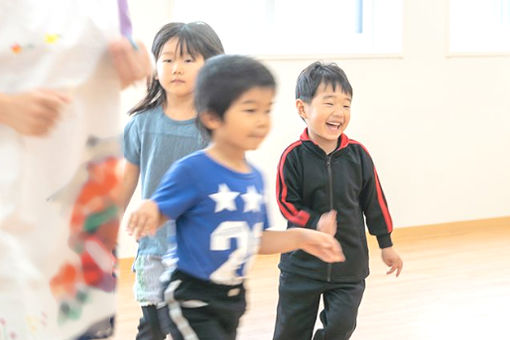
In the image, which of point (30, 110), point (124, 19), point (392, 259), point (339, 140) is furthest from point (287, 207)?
point (30, 110)

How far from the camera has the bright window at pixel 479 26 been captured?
20.3 ft

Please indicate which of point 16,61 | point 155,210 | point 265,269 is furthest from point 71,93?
point 265,269

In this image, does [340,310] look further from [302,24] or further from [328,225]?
[302,24]

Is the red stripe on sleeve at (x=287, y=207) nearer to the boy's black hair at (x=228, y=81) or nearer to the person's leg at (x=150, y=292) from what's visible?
the person's leg at (x=150, y=292)

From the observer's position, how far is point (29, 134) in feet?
4.69

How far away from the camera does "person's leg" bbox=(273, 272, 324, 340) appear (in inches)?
112

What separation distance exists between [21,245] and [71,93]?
10.8 inches

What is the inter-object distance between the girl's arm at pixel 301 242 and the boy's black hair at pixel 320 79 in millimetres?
865

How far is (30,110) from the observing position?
55.4 inches

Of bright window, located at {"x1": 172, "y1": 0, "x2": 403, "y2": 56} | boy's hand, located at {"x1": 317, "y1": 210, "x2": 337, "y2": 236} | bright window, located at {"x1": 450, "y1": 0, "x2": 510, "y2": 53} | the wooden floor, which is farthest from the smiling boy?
Answer: bright window, located at {"x1": 450, "y1": 0, "x2": 510, "y2": 53}

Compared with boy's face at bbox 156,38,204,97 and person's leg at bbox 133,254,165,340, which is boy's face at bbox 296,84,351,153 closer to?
boy's face at bbox 156,38,204,97

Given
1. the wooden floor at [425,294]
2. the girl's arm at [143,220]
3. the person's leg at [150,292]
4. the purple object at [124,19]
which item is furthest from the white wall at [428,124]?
the purple object at [124,19]

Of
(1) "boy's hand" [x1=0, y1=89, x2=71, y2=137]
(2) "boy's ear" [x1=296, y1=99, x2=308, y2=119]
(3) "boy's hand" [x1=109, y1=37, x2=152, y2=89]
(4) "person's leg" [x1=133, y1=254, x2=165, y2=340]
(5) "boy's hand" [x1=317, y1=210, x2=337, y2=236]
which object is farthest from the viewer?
(2) "boy's ear" [x1=296, y1=99, x2=308, y2=119]

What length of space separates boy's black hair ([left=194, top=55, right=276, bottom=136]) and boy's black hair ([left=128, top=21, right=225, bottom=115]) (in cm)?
57
